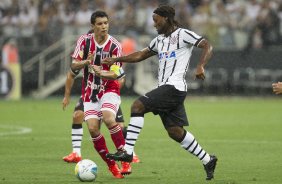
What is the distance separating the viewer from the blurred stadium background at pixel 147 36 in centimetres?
3108

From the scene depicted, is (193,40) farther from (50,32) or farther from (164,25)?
(50,32)

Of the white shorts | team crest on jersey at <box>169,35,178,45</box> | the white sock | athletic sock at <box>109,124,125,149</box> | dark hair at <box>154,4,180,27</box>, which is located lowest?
the white sock

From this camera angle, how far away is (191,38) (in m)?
10.9

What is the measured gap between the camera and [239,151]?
1501 cm

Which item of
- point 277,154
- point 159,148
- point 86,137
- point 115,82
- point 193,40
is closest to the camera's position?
point 193,40

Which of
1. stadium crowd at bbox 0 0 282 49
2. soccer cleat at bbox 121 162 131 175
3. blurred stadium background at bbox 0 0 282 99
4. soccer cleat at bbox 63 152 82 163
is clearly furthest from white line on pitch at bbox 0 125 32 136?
stadium crowd at bbox 0 0 282 49

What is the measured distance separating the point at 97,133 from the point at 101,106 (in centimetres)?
37

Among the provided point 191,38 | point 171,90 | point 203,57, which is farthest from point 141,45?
point 203,57

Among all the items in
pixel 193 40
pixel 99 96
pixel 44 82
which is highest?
pixel 193 40

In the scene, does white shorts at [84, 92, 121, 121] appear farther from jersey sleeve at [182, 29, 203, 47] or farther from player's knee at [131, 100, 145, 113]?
jersey sleeve at [182, 29, 203, 47]

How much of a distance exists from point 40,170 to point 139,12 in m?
20.0

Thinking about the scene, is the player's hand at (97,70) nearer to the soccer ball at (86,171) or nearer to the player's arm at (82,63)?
the player's arm at (82,63)

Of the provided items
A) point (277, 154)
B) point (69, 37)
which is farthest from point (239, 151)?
point (69, 37)

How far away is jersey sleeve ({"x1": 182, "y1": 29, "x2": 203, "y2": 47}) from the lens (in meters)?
10.8
